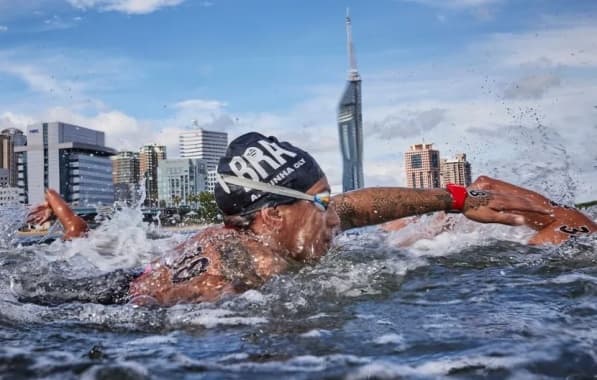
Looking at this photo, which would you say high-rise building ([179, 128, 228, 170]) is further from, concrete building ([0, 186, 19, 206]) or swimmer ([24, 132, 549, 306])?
swimmer ([24, 132, 549, 306])

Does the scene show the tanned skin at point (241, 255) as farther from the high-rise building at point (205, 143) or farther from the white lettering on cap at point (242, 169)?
the high-rise building at point (205, 143)

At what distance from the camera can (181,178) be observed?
127 meters

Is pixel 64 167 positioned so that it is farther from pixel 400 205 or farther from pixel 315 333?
pixel 315 333

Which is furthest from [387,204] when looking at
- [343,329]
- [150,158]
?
[150,158]

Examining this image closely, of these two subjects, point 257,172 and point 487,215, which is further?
point 487,215

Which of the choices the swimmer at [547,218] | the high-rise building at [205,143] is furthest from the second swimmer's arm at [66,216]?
the high-rise building at [205,143]

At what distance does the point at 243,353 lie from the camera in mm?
2307

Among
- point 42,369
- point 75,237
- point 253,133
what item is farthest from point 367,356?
point 75,237

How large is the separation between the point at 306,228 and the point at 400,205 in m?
1.13

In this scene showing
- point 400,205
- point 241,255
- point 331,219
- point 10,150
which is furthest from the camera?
point 10,150

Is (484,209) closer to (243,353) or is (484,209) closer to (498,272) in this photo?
Result: (498,272)

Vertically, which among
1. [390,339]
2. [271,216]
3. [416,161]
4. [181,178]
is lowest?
[390,339]

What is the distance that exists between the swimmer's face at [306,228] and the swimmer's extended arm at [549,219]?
1811 millimetres

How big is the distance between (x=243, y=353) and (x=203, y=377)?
0.98ft
